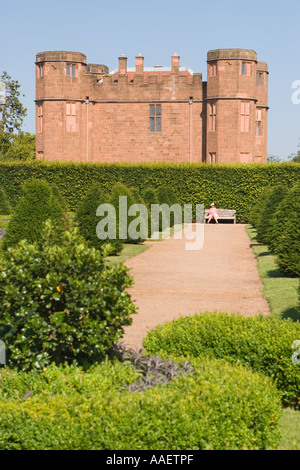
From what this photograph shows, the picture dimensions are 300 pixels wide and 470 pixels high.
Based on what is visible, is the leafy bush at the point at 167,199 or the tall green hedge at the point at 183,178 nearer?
the leafy bush at the point at 167,199

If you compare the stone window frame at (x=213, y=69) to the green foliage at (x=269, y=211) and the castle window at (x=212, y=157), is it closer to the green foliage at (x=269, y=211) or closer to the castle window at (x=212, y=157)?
the castle window at (x=212, y=157)

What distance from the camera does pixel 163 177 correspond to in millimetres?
34125

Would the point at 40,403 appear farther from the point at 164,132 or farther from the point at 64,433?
the point at 164,132

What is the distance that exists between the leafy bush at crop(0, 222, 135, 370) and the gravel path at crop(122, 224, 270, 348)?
65.2 inches

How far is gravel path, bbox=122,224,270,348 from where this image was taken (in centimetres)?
1040

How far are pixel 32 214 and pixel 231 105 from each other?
2585 cm

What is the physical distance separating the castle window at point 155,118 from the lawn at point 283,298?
2043 cm

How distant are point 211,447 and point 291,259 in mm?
8774

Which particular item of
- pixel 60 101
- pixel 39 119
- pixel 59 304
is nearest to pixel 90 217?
pixel 59 304

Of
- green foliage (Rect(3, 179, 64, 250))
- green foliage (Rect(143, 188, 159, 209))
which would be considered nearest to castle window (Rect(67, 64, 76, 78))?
green foliage (Rect(143, 188, 159, 209))

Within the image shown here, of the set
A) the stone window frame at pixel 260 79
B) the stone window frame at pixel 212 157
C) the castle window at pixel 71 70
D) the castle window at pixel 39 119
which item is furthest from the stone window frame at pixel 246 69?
the castle window at pixel 39 119

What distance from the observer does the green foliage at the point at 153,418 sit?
4953mm
